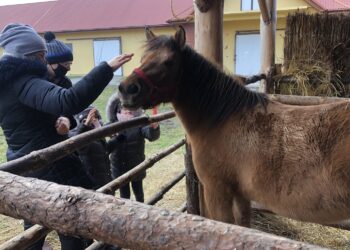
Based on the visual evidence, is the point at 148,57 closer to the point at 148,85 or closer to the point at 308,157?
the point at 148,85

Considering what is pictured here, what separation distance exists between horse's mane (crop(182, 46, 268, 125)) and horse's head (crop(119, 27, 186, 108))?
9 cm

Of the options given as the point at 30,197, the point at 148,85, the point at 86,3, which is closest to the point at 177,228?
the point at 30,197

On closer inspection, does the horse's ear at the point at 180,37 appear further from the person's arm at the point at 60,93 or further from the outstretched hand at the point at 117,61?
the person's arm at the point at 60,93

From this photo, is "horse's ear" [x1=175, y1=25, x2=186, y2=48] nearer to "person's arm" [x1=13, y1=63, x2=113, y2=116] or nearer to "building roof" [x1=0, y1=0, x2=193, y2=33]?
"person's arm" [x1=13, y1=63, x2=113, y2=116]

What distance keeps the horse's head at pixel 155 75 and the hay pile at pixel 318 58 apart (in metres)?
2.45

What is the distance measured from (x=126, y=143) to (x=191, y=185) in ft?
3.41

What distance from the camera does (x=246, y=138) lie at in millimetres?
2143

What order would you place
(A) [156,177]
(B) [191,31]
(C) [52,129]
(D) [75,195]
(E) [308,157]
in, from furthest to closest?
1. (B) [191,31]
2. (A) [156,177]
3. (C) [52,129]
4. (E) [308,157]
5. (D) [75,195]

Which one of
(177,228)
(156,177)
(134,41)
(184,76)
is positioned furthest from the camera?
(134,41)

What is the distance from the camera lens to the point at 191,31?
15.0 m

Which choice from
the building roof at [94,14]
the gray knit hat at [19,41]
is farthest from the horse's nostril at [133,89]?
the building roof at [94,14]

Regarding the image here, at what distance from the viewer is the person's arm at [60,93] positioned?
180 centimetres

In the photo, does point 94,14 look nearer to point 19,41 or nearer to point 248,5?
point 248,5

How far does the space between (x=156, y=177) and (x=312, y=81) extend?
9.37ft
